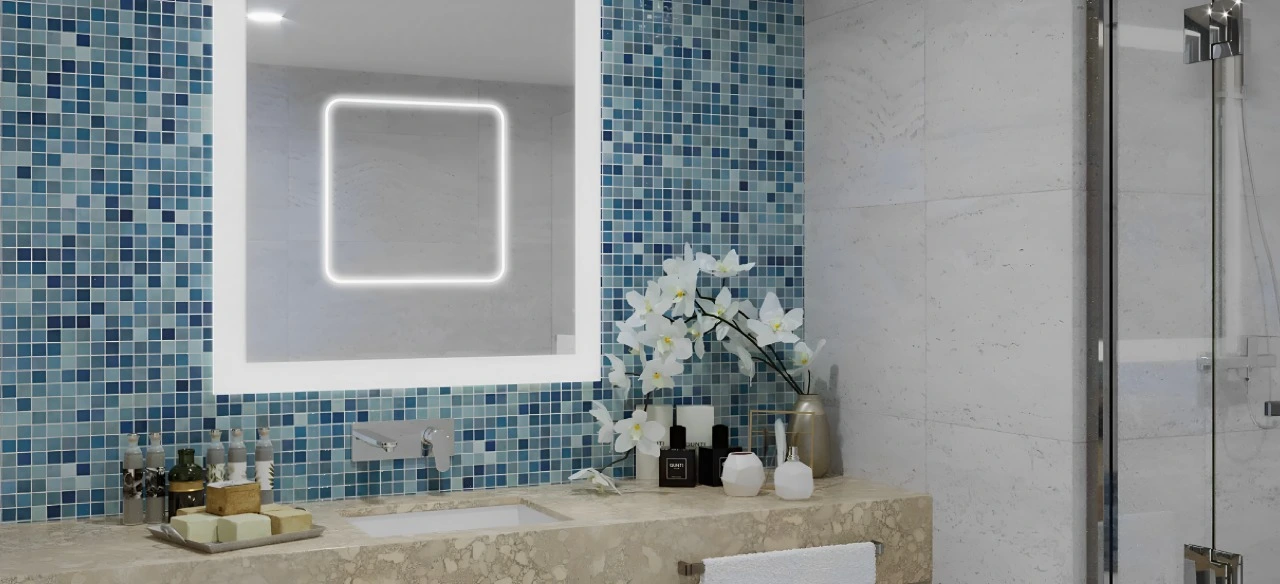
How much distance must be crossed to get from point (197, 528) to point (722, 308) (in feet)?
4.27

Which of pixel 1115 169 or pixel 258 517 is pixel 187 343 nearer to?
pixel 258 517

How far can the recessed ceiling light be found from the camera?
8.27ft

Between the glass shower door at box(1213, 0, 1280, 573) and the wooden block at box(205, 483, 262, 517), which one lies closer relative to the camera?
the glass shower door at box(1213, 0, 1280, 573)

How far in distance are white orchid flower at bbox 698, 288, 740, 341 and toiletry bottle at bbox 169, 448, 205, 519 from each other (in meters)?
1.20

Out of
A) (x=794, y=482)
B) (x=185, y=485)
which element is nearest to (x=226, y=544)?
(x=185, y=485)

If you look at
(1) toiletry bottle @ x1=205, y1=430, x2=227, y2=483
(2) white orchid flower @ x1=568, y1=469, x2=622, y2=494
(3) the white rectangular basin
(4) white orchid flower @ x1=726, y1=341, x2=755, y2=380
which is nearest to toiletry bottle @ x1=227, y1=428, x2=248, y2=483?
(1) toiletry bottle @ x1=205, y1=430, x2=227, y2=483

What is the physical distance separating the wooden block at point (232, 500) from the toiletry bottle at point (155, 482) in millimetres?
184

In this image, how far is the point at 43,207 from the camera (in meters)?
2.29

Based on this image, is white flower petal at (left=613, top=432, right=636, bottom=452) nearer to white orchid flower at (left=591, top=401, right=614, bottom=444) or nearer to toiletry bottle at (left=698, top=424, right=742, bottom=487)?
white orchid flower at (left=591, top=401, right=614, bottom=444)

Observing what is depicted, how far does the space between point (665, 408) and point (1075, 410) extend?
0.96 meters

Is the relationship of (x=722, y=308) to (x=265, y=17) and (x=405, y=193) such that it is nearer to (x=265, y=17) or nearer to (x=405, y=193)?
(x=405, y=193)

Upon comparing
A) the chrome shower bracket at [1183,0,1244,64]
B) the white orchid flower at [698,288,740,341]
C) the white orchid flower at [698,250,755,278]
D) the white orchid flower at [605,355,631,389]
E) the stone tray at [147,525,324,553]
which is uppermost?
the chrome shower bracket at [1183,0,1244,64]

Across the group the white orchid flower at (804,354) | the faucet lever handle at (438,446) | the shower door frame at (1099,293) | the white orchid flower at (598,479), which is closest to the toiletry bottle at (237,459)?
the faucet lever handle at (438,446)

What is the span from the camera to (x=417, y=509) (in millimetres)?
2512
